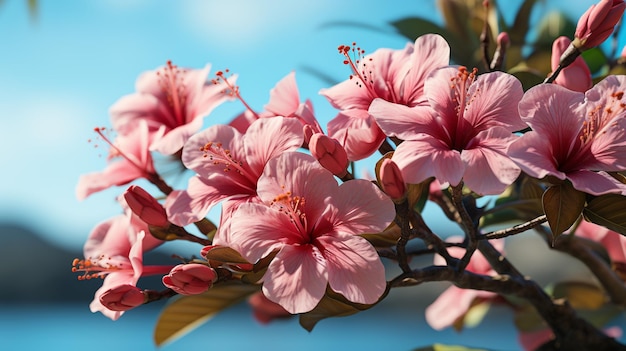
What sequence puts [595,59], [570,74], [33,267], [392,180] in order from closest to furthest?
[392,180] < [570,74] < [595,59] < [33,267]

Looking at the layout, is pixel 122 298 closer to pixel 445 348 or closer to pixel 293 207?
pixel 293 207

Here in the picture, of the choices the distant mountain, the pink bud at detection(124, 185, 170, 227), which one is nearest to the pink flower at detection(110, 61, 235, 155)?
the pink bud at detection(124, 185, 170, 227)

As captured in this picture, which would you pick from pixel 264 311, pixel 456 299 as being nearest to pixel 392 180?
pixel 456 299

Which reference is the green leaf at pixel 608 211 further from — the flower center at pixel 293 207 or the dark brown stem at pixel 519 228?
the flower center at pixel 293 207

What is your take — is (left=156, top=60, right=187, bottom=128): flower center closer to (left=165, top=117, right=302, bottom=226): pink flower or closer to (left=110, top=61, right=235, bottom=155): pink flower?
(left=110, top=61, right=235, bottom=155): pink flower

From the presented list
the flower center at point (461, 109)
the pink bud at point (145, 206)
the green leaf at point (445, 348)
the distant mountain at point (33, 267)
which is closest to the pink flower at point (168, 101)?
the pink bud at point (145, 206)
